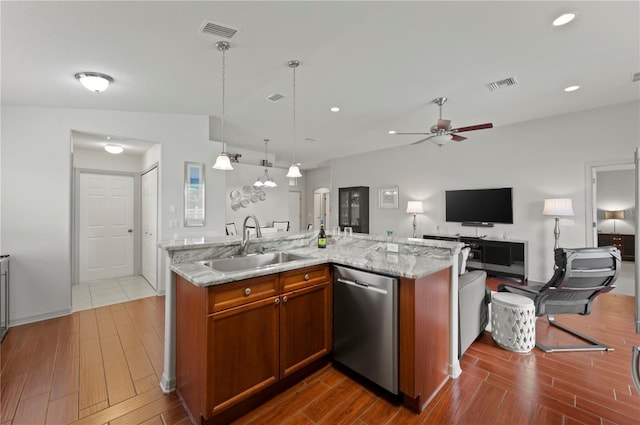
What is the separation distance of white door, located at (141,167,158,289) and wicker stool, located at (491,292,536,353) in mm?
4583

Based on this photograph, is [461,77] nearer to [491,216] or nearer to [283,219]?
[491,216]

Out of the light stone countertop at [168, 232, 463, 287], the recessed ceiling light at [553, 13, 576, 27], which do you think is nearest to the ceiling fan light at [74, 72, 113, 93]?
the light stone countertop at [168, 232, 463, 287]

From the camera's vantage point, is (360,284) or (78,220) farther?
(78,220)

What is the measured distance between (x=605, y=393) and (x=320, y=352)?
2003 millimetres

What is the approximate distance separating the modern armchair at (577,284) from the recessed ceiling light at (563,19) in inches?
→ 72.4

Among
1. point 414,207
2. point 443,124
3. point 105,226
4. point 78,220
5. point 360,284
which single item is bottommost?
point 360,284

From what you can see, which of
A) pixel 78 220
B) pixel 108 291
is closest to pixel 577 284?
pixel 108 291

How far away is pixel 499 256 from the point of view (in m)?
5.03

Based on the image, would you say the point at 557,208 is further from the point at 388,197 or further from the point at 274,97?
the point at 274,97

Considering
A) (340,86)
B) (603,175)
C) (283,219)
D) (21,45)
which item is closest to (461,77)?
(340,86)

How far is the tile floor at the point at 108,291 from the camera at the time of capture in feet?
12.5

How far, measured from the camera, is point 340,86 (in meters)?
3.36

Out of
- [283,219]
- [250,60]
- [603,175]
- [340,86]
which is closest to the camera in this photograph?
[250,60]

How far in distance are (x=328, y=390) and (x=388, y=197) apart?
5687mm
